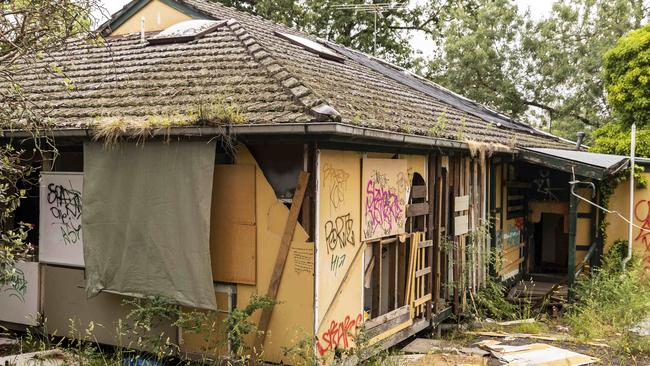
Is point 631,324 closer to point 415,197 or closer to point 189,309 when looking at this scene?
point 415,197

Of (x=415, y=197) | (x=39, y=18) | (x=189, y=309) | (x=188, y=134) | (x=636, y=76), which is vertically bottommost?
(x=189, y=309)

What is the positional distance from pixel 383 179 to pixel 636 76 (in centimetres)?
1014

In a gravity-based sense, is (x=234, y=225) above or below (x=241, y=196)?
below

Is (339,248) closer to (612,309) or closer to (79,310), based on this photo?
(79,310)

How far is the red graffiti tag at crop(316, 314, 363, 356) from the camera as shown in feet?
20.6

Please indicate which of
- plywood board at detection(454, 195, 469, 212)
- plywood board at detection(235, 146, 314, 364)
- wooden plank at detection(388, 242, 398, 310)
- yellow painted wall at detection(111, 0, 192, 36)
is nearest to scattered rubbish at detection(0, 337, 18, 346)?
plywood board at detection(235, 146, 314, 364)

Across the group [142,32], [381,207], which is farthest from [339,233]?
[142,32]

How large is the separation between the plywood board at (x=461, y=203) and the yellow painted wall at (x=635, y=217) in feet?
12.1

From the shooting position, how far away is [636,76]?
1462cm

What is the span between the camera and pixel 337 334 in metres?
6.54

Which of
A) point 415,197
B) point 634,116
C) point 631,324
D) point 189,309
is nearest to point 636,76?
point 634,116

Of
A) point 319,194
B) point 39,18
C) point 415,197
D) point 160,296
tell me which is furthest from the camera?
point 415,197

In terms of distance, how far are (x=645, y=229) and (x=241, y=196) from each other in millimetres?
8968

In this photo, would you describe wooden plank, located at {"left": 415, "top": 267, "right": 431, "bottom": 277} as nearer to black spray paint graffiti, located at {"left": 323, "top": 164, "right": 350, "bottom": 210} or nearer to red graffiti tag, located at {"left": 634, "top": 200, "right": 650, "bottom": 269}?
black spray paint graffiti, located at {"left": 323, "top": 164, "right": 350, "bottom": 210}
